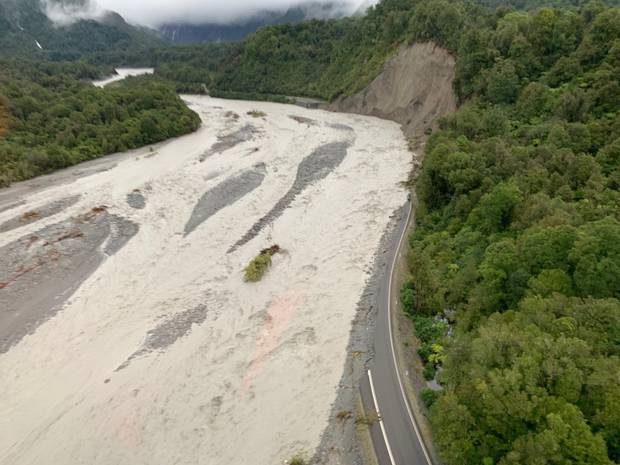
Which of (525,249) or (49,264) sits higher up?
(525,249)

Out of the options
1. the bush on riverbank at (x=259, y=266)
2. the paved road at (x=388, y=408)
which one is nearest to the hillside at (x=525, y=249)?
the paved road at (x=388, y=408)

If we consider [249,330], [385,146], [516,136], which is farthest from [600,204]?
[385,146]

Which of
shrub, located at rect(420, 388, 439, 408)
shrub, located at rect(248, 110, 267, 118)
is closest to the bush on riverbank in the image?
shrub, located at rect(420, 388, 439, 408)

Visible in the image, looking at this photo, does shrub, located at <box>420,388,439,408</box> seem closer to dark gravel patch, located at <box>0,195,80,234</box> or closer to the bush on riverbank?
the bush on riverbank

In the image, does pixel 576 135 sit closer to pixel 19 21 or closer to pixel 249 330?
pixel 249 330

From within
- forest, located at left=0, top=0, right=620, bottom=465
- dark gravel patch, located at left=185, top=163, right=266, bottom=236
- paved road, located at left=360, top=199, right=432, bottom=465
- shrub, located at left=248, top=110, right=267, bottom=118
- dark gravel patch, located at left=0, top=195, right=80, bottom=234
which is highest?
forest, located at left=0, top=0, right=620, bottom=465

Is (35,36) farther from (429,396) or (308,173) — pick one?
(429,396)

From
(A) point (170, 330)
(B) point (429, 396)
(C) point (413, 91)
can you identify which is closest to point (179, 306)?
(A) point (170, 330)
